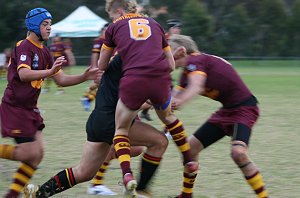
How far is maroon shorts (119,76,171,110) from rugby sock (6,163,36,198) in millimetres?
1149

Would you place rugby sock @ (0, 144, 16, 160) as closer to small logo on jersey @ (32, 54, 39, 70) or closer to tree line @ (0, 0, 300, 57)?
small logo on jersey @ (32, 54, 39, 70)

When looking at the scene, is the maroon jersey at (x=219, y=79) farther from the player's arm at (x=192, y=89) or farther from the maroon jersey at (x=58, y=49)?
the maroon jersey at (x=58, y=49)

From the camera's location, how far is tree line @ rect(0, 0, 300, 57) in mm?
44656

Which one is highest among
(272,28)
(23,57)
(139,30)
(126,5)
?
(126,5)

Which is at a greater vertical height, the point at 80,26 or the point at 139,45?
the point at 139,45

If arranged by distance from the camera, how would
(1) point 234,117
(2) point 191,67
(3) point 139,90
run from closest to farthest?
(3) point 139,90
(2) point 191,67
(1) point 234,117

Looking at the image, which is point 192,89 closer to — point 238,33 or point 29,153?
point 29,153

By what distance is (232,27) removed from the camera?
47219mm

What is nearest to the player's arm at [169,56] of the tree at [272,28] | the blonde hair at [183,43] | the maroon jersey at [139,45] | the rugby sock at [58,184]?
the maroon jersey at [139,45]

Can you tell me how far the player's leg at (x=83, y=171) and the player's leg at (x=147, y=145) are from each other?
288 mm

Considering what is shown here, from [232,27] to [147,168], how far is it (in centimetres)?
4248

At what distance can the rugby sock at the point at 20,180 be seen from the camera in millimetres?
5559

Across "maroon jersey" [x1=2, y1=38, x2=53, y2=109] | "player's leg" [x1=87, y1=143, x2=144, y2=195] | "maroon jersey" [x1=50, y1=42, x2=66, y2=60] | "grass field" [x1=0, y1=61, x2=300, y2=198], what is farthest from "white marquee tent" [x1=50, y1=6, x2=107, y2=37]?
"maroon jersey" [x1=2, y1=38, x2=53, y2=109]

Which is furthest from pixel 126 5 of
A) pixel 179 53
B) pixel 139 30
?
pixel 179 53
